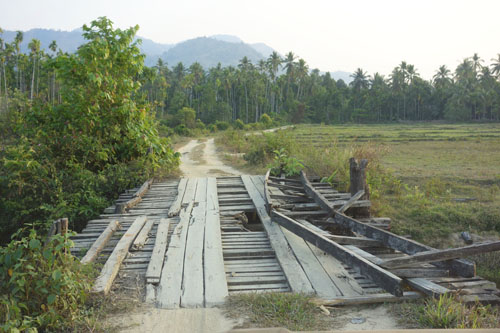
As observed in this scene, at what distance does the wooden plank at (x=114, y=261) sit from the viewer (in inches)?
144

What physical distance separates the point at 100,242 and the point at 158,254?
2.78 ft

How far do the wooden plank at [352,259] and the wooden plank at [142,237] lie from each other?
1937mm

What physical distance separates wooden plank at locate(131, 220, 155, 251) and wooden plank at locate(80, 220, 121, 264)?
397 millimetres

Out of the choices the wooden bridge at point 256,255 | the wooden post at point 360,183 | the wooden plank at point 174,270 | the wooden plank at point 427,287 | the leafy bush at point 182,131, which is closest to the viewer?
A: the wooden plank at point 427,287

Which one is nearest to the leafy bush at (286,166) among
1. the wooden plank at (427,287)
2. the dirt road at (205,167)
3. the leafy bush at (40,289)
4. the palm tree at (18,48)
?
the dirt road at (205,167)

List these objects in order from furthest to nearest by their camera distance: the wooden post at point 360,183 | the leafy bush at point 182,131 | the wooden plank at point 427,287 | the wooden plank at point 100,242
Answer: the leafy bush at point 182,131 → the wooden post at point 360,183 → the wooden plank at point 100,242 → the wooden plank at point 427,287

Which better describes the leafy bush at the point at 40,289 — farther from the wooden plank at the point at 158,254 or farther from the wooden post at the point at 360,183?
the wooden post at the point at 360,183

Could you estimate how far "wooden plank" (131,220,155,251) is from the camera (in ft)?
16.1

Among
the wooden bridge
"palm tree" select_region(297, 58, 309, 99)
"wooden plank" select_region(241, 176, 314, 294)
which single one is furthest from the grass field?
"palm tree" select_region(297, 58, 309, 99)

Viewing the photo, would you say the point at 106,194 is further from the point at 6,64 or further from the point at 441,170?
the point at 6,64

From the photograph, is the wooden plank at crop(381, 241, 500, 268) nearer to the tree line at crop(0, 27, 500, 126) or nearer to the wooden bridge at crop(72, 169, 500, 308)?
the wooden bridge at crop(72, 169, 500, 308)

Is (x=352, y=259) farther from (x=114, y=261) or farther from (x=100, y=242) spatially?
(x=100, y=242)

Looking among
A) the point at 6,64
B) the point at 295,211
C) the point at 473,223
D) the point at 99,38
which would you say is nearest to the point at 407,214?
the point at 473,223

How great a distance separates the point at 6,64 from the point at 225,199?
51.7m
